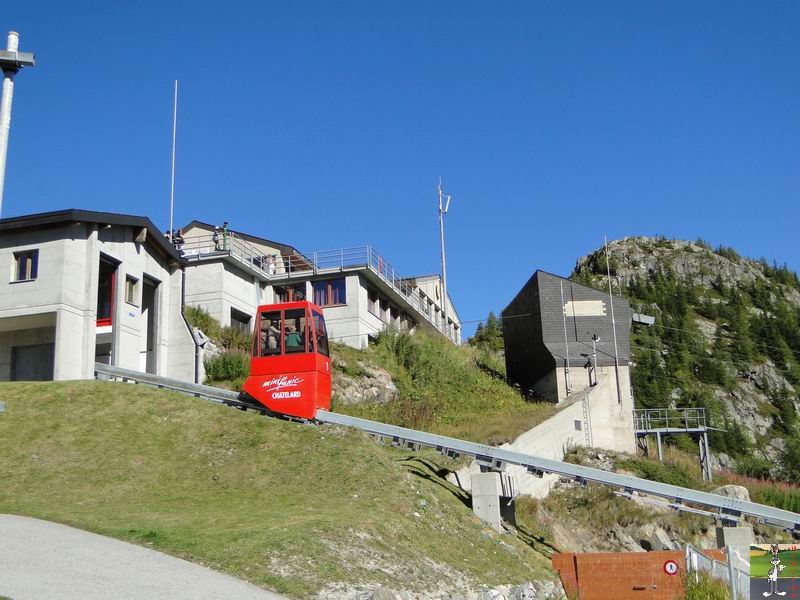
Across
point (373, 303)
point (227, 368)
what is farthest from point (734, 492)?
point (373, 303)

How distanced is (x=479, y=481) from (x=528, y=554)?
2.78 meters

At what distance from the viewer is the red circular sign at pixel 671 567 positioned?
1956 centimetres

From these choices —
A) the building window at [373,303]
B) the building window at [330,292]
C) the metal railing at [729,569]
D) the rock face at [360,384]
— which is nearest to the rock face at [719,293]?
the building window at [373,303]

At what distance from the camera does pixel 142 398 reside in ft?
101

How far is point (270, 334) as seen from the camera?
1200 inches

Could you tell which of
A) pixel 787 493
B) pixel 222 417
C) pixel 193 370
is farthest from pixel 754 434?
pixel 222 417

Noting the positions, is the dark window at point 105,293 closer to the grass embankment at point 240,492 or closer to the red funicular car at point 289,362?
the grass embankment at point 240,492

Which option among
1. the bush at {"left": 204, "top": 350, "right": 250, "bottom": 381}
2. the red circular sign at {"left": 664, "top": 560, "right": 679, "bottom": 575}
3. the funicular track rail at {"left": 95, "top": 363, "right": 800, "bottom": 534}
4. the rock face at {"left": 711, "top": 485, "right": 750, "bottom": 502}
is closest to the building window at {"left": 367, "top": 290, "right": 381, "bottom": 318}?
the bush at {"left": 204, "top": 350, "right": 250, "bottom": 381}

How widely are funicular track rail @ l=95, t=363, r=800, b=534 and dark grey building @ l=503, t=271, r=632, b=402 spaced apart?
18.5 meters

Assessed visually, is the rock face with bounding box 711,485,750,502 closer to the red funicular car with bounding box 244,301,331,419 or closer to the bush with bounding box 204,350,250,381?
the red funicular car with bounding box 244,301,331,419

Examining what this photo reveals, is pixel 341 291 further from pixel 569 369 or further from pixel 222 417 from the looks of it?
pixel 222 417

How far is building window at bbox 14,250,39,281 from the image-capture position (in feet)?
116

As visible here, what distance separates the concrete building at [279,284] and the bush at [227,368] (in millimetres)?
5536

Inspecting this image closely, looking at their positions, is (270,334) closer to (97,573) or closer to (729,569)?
(97,573)
